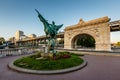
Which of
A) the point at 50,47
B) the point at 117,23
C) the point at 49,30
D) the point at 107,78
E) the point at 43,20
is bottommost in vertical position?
the point at 107,78

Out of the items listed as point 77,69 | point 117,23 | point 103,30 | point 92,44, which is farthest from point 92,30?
point 77,69

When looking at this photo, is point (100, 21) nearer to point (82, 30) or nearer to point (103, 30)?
point (103, 30)

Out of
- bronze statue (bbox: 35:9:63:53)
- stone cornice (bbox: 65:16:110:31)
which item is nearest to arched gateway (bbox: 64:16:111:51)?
stone cornice (bbox: 65:16:110:31)

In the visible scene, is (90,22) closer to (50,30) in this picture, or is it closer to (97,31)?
(97,31)

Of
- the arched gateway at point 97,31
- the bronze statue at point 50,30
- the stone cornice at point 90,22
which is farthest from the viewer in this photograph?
the stone cornice at point 90,22

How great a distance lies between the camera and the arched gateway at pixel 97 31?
19.4 m

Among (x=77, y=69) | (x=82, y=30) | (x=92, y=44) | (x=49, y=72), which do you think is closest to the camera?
(x=49, y=72)


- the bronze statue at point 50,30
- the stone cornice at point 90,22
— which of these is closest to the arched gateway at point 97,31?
the stone cornice at point 90,22

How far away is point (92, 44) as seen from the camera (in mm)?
35125

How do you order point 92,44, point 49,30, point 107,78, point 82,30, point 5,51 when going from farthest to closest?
1. point 92,44
2. point 82,30
3. point 5,51
4. point 49,30
5. point 107,78

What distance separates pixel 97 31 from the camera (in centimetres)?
2091

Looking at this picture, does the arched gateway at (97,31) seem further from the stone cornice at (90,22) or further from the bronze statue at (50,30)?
the bronze statue at (50,30)

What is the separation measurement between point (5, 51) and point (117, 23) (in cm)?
2540

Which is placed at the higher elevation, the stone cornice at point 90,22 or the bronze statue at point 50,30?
the stone cornice at point 90,22
